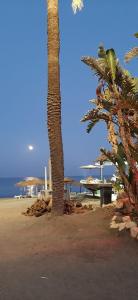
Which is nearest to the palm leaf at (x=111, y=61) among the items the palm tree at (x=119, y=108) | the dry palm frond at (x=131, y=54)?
the palm tree at (x=119, y=108)

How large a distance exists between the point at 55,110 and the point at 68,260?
19.0ft

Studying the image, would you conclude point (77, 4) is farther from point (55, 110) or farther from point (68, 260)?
point (68, 260)

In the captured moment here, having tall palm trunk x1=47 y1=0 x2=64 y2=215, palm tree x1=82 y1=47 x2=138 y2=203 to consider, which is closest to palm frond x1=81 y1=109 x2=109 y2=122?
palm tree x1=82 y1=47 x2=138 y2=203

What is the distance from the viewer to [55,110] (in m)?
12.7

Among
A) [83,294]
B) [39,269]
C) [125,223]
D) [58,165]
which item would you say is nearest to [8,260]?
[39,269]

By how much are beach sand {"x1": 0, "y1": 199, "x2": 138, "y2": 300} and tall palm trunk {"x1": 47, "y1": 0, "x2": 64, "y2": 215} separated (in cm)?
86

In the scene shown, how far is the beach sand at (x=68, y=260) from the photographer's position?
6148mm

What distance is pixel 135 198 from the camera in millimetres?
10695

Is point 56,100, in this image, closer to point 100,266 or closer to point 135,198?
point 135,198

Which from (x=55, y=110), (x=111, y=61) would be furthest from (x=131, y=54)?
(x=55, y=110)

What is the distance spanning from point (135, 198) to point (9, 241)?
3404mm

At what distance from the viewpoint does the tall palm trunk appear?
41.1 ft

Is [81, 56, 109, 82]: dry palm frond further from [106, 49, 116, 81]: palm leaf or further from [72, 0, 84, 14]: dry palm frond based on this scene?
[72, 0, 84, 14]: dry palm frond

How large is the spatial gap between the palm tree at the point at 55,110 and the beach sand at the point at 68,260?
0.86 m
